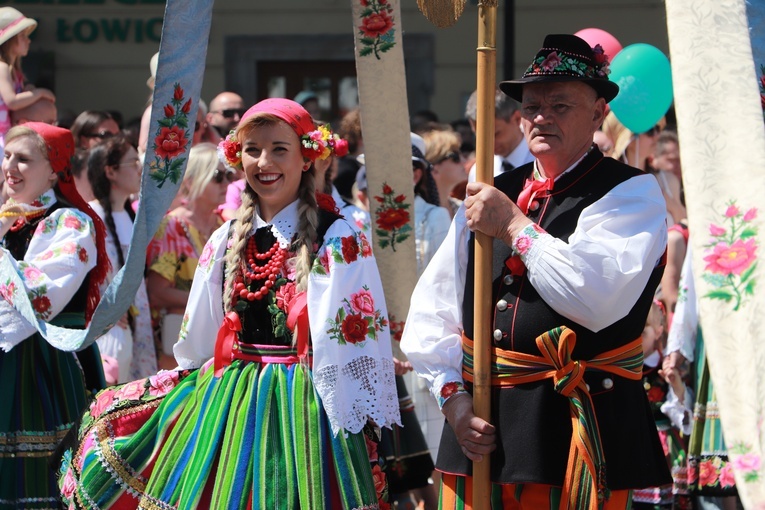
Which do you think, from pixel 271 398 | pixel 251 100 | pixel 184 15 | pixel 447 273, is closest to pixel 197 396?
pixel 271 398

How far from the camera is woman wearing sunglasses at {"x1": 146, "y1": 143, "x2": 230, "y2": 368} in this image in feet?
20.0

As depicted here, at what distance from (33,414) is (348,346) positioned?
1.85 m

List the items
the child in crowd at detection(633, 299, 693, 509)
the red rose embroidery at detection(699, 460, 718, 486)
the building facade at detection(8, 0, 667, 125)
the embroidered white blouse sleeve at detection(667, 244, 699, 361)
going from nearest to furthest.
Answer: the red rose embroidery at detection(699, 460, 718, 486)
the embroidered white blouse sleeve at detection(667, 244, 699, 361)
the child in crowd at detection(633, 299, 693, 509)
the building facade at detection(8, 0, 667, 125)

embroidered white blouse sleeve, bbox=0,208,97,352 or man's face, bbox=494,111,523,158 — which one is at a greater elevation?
man's face, bbox=494,111,523,158

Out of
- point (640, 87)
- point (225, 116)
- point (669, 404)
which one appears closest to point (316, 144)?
point (669, 404)

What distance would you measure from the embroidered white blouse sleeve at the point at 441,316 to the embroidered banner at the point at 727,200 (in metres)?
1.11

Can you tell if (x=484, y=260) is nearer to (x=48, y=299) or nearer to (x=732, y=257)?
(x=732, y=257)

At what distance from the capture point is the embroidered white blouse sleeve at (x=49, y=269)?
4.74 meters

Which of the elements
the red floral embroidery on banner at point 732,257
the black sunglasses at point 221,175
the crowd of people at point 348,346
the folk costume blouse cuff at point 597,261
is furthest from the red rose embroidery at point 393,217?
the red floral embroidery on banner at point 732,257

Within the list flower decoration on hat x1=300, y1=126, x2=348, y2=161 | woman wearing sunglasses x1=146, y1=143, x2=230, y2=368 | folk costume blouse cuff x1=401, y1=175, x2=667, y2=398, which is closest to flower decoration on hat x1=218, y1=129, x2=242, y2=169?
flower decoration on hat x1=300, y1=126, x2=348, y2=161

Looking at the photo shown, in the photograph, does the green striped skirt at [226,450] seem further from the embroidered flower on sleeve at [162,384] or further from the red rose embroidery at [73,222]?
the red rose embroidery at [73,222]

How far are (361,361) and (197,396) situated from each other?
1.87 feet

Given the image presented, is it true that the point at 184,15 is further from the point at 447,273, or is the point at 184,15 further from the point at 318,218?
the point at 447,273

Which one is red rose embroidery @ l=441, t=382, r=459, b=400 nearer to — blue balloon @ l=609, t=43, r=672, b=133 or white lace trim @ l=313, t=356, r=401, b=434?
white lace trim @ l=313, t=356, r=401, b=434
